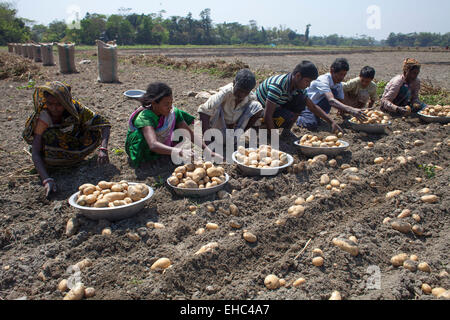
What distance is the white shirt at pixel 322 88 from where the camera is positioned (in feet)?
16.7

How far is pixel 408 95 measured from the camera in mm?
5992

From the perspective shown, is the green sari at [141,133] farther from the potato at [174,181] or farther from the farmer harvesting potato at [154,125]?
the potato at [174,181]

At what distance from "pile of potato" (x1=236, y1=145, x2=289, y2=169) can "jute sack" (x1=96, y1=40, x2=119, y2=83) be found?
6.72m

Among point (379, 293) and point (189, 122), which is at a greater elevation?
point (189, 122)

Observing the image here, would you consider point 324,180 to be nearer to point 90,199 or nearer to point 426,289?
point 426,289

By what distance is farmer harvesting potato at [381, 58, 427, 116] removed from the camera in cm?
Result: 574

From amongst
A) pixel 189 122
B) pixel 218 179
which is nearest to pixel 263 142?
pixel 189 122

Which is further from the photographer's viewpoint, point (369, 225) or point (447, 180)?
point (447, 180)

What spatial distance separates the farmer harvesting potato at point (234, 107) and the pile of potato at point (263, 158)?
685mm

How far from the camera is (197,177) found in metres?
3.10

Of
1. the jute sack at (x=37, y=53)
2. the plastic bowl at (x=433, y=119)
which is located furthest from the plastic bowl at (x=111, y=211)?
the jute sack at (x=37, y=53)

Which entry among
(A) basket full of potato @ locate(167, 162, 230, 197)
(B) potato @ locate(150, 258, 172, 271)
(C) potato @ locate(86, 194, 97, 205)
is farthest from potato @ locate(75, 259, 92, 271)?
(A) basket full of potato @ locate(167, 162, 230, 197)
